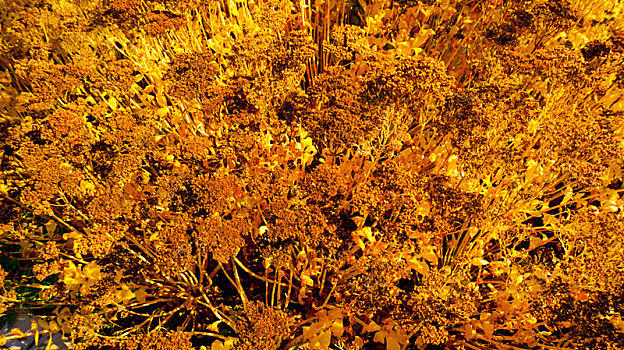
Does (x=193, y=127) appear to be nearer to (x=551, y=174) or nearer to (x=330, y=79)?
(x=330, y=79)

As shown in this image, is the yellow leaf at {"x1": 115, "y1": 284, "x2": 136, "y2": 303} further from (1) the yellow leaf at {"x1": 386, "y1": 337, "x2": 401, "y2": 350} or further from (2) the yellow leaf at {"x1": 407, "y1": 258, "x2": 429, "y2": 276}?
(2) the yellow leaf at {"x1": 407, "y1": 258, "x2": 429, "y2": 276}

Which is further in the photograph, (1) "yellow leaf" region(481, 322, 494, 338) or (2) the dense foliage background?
(1) "yellow leaf" region(481, 322, 494, 338)

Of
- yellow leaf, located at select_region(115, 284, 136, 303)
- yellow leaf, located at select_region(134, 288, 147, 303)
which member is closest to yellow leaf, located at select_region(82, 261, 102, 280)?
yellow leaf, located at select_region(115, 284, 136, 303)

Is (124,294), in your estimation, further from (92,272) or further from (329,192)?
(329,192)

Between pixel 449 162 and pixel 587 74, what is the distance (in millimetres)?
951

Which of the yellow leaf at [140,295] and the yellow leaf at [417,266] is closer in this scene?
the yellow leaf at [417,266]

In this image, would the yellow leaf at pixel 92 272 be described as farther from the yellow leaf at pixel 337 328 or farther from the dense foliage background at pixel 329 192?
the yellow leaf at pixel 337 328

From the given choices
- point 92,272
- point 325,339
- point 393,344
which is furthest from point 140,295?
point 393,344

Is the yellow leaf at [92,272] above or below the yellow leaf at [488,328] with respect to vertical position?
above

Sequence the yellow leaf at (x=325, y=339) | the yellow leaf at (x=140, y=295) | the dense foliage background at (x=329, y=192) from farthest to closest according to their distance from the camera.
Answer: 1. the yellow leaf at (x=140, y=295)
2. the yellow leaf at (x=325, y=339)
3. the dense foliage background at (x=329, y=192)

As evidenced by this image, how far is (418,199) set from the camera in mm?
2209

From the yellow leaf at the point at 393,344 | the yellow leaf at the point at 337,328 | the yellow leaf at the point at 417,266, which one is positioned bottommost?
the yellow leaf at the point at 393,344

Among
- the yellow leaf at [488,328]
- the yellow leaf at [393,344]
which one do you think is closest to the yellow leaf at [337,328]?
the yellow leaf at [393,344]

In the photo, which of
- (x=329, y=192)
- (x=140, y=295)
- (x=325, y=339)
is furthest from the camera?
(x=140, y=295)
